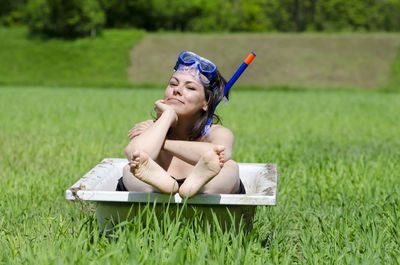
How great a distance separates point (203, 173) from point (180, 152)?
34 cm

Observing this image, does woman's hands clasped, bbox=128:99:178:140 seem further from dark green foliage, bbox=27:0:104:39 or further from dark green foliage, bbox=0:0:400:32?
dark green foliage, bbox=0:0:400:32

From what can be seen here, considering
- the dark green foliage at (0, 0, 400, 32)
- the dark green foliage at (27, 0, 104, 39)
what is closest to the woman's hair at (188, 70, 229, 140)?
the dark green foliage at (27, 0, 104, 39)

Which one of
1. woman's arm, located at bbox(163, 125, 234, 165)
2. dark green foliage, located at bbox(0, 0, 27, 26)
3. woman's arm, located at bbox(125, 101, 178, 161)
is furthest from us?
dark green foliage, located at bbox(0, 0, 27, 26)

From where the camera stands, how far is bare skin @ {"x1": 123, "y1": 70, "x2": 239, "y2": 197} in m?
2.29

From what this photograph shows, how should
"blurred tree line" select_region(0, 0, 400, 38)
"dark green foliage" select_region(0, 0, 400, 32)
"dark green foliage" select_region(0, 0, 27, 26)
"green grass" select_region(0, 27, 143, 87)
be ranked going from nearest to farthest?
"green grass" select_region(0, 27, 143, 87) → "blurred tree line" select_region(0, 0, 400, 38) → "dark green foliage" select_region(0, 0, 400, 32) → "dark green foliage" select_region(0, 0, 27, 26)

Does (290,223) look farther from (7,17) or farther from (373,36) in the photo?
(7,17)

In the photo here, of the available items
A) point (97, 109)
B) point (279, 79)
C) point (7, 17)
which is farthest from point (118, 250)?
point (7, 17)

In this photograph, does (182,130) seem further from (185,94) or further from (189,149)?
(189,149)

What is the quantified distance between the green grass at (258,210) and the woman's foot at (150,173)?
5.3 inches

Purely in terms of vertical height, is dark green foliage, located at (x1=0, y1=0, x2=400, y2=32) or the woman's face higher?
the woman's face

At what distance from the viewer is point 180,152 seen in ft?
8.61

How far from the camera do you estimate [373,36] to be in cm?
3825

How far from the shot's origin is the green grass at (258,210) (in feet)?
7.06

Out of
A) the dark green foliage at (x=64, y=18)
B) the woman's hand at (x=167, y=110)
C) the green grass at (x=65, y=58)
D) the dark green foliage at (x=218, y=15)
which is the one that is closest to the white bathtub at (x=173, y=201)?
the woman's hand at (x=167, y=110)
